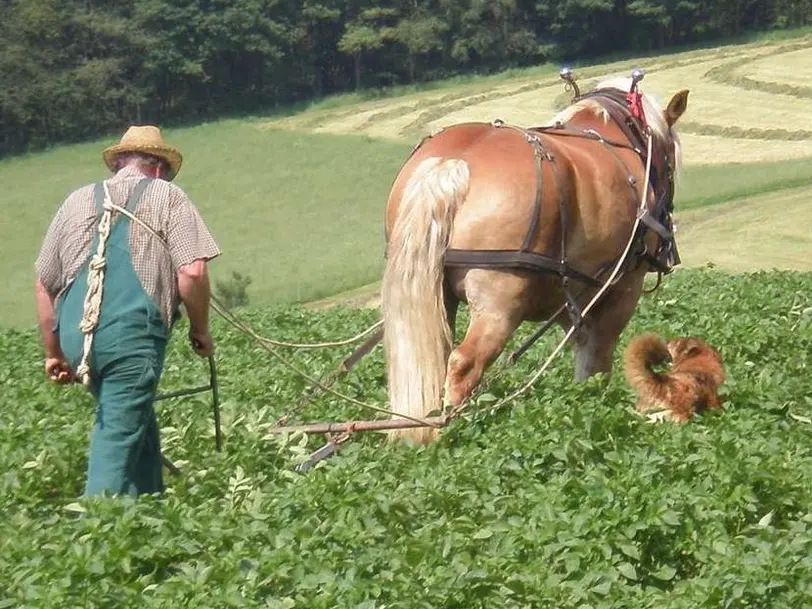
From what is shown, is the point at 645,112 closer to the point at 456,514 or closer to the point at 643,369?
the point at 643,369

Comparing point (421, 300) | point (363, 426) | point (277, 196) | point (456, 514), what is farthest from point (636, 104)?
point (277, 196)

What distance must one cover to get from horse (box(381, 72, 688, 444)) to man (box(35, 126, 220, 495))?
1448 mm

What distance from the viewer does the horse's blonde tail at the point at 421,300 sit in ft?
23.0

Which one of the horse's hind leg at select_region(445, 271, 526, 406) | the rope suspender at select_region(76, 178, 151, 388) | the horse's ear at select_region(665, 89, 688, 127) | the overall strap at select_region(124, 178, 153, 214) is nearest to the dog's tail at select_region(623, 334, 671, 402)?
the horse's hind leg at select_region(445, 271, 526, 406)

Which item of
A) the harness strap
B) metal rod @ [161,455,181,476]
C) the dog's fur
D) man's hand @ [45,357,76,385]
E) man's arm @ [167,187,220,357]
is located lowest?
the dog's fur

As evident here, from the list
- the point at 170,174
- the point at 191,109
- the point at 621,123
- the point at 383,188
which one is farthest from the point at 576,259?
the point at 191,109

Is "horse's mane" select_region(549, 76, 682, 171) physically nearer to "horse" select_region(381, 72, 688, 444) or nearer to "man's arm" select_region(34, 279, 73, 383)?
"horse" select_region(381, 72, 688, 444)

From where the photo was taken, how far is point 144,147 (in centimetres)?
600

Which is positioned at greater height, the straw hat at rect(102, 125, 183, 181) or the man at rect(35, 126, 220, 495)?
the straw hat at rect(102, 125, 183, 181)

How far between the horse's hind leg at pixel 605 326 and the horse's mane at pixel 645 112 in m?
1.03

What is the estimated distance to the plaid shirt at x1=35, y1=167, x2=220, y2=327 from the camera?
5.79 meters

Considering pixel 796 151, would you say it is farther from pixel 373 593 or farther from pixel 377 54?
pixel 377 54

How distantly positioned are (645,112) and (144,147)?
3.90m

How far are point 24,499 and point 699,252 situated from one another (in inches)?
874
